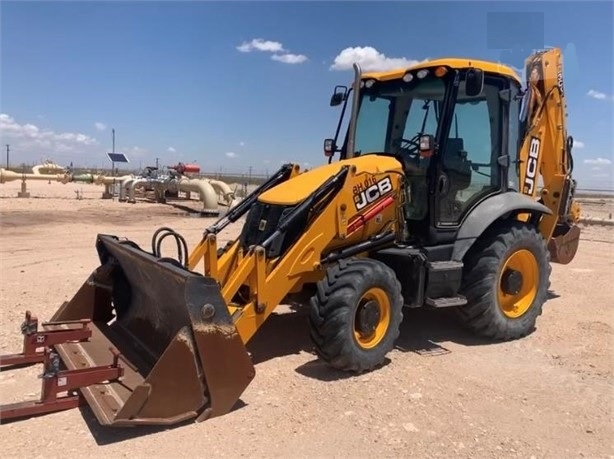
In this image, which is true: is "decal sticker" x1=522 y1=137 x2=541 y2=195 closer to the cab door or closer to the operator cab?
the operator cab

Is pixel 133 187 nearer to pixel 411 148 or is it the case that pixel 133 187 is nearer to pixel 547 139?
pixel 547 139

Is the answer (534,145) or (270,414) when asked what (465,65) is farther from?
(270,414)

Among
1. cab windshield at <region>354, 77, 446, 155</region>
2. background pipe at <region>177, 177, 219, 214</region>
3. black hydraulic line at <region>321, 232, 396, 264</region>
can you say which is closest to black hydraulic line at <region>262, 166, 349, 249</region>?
black hydraulic line at <region>321, 232, 396, 264</region>

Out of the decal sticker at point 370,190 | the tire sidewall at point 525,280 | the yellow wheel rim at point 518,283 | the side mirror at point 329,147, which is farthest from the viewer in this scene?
the side mirror at point 329,147

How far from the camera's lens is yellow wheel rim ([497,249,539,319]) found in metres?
6.11

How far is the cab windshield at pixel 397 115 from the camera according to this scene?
5.93 meters

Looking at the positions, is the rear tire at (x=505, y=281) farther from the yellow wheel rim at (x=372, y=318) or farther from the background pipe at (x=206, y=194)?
the background pipe at (x=206, y=194)

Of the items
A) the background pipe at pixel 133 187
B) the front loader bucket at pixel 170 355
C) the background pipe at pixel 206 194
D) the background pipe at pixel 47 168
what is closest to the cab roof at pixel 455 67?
the front loader bucket at pixel 170 355

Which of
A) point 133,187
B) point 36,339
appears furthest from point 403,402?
point 133,187

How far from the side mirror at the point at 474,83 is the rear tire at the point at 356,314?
6.04ft

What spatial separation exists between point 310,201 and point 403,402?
1.82 m

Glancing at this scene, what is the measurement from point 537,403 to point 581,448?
2.16ft

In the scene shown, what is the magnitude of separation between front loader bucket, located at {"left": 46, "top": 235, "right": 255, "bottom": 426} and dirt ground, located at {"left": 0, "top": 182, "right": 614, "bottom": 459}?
0.63 feet

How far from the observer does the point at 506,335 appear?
5980 mm
